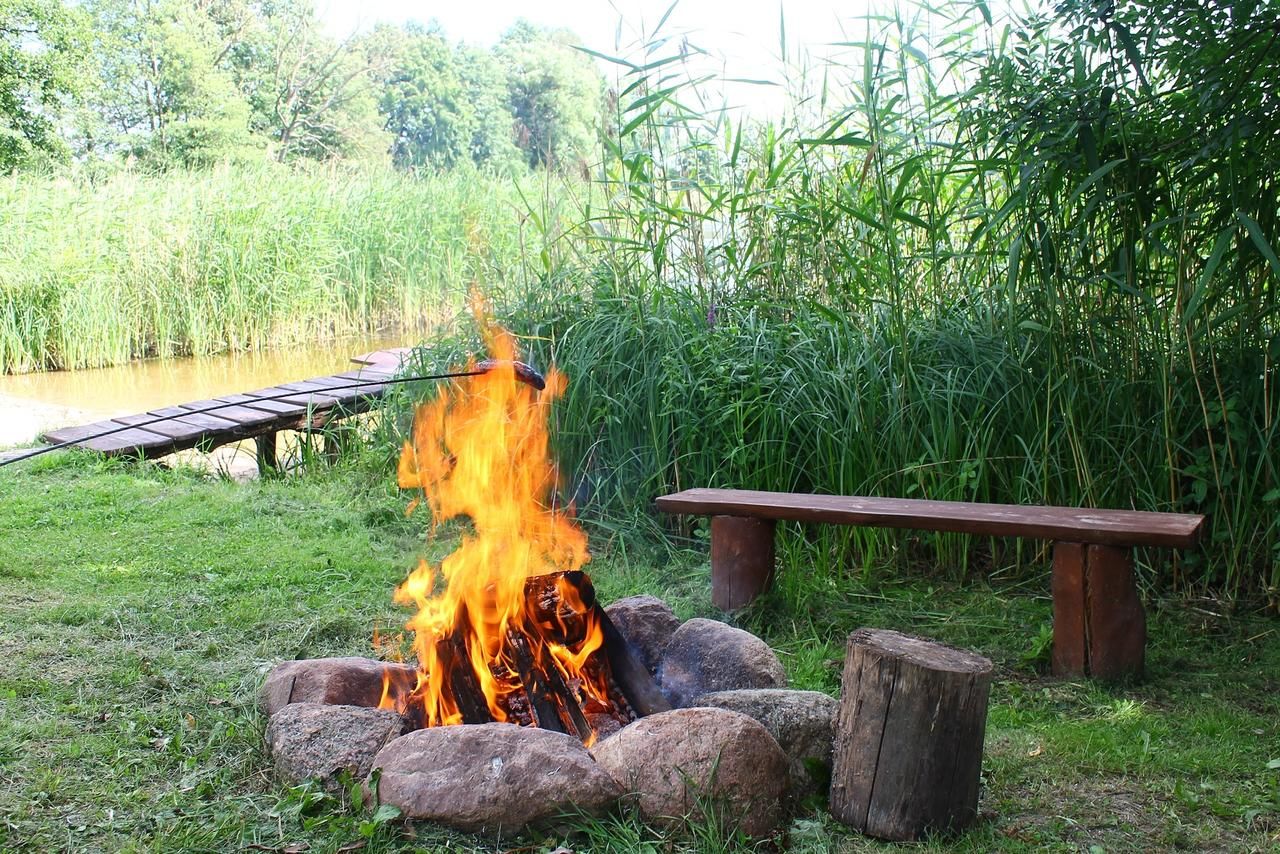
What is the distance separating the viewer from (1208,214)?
389cm

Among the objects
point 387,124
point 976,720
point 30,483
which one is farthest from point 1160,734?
point 387,124

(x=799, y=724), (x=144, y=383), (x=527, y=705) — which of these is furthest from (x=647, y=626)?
(x=144, y=383)

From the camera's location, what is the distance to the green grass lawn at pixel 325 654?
235 centimetres

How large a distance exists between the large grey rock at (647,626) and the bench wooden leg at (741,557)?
1.71 ft

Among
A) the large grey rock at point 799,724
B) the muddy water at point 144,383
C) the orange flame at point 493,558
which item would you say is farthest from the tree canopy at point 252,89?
the large grey rock at point 799,724

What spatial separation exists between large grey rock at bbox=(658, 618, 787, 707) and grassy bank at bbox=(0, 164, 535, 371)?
643cm

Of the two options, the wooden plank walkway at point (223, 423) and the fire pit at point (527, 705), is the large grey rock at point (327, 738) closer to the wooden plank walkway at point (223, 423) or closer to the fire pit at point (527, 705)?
the fire pit at point (527, 705)

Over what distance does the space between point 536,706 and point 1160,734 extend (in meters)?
1.60

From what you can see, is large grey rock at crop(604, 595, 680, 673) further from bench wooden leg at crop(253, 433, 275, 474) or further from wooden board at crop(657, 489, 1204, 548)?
bench wooden leg at crop(253, 433, 275, 474)

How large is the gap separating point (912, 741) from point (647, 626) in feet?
3.79

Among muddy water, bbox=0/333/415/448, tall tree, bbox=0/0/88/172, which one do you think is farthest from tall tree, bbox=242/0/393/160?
muddy water, bbox=0/333/415/448

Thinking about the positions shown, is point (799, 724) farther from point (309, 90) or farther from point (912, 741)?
point (309, 90)

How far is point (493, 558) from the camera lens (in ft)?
10.9

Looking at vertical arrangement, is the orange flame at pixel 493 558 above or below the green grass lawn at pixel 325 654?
above
